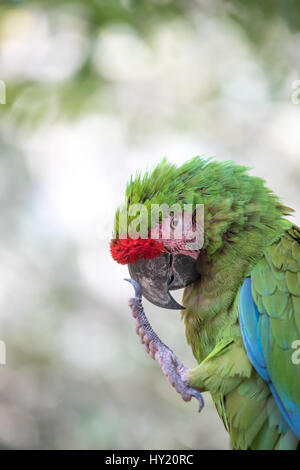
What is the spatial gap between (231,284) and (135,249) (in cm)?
40

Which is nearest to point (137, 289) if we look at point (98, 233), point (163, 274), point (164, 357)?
point (163, 274)

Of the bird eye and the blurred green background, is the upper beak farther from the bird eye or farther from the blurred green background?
the blurred green background

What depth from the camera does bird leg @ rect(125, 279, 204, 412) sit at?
1.77 metres

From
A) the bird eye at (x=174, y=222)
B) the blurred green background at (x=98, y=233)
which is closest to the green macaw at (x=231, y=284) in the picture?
the bird eye at (x=174, y=222)

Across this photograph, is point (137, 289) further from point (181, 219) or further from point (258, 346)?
point (258, 346)

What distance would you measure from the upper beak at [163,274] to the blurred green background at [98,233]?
202cm

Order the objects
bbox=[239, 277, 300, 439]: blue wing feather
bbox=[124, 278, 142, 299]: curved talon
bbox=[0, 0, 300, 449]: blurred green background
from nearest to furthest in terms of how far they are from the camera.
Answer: bbox=[239, 277, 300, 439]: blue wing feather, bbox=[124, 278, 142, 299]: curved talon, bbox=[0, 0, 300, 449]: blurred green background

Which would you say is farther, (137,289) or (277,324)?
(137,289)

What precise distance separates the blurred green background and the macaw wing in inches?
87.7

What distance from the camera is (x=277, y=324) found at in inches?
69.0

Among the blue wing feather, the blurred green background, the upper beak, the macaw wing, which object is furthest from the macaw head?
the blurred green background

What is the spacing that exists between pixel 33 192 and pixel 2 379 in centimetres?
167
